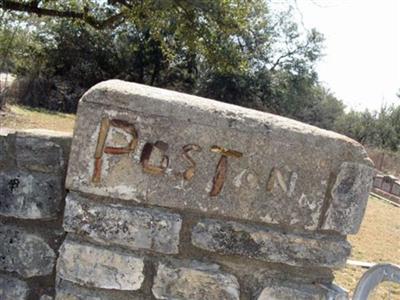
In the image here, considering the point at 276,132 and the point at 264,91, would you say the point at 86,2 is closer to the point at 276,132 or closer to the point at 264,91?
the point at 276,132

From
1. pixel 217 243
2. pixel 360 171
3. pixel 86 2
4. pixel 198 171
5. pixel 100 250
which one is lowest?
pixel 100 250

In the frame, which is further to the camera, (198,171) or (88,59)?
(88,59)

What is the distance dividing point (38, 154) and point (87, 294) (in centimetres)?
61

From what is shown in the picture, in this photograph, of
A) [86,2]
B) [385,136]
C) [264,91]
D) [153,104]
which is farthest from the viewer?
[385,136]

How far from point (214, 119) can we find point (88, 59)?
25248 millimetres

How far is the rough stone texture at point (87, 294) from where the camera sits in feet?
6.64

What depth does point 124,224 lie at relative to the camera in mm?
1991

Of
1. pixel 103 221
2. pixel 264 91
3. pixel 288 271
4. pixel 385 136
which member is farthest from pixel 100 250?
pixel 385 136

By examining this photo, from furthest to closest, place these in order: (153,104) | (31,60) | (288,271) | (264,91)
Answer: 1. (264,91)
2. (31,60)
3. (288,271)
4. (153,104)

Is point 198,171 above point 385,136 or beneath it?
beneath

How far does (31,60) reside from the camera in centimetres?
2512

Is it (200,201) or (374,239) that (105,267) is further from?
(374,239)

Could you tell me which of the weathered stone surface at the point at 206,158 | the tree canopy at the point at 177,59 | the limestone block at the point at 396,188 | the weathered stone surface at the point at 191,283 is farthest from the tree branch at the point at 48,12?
the limestone block at the point at 396,188

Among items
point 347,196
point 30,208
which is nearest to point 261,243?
point 347,196
